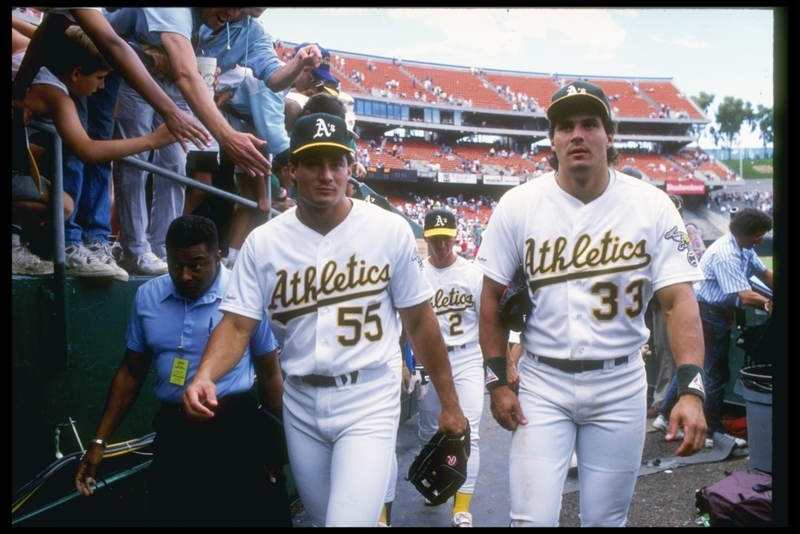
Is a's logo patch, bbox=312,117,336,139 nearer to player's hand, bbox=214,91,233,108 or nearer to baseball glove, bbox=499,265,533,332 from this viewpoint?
baseball glove, bbox=499,265,533,332

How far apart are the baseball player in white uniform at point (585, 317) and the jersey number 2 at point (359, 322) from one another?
1.68 feet

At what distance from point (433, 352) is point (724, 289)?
Result: 3961mm

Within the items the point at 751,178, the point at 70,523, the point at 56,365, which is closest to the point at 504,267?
the point at 56,365

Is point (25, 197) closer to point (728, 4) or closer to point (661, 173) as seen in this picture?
point (728, 4)

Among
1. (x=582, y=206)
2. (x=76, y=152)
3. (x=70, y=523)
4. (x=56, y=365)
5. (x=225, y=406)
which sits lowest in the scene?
(x=70, y=523)

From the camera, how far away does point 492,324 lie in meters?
2.83

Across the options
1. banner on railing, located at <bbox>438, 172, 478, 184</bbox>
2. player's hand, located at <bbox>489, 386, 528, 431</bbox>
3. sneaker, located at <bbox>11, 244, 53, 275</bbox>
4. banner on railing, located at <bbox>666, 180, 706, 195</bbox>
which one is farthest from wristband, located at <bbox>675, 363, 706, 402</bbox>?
banner on railing, located at <bbox>666, 180, 706, 195</bbox>

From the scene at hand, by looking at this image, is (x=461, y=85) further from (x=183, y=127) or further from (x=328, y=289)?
(x=328, y=289)

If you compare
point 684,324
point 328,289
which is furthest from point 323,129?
point 684,324

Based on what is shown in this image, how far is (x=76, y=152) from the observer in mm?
2893

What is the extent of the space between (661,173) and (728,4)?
1745 inches

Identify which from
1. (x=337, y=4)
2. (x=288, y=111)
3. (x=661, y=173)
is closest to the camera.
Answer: (x=337, y=4)

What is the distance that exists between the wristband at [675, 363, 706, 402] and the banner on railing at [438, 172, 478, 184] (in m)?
35.4

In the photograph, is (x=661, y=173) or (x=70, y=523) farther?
(x=661, y=173)
